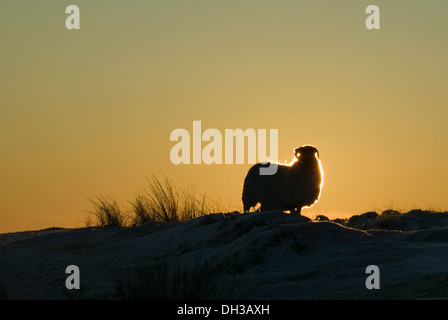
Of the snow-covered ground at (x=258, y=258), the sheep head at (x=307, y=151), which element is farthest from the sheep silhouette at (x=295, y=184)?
the snow-covered ground at (x=258, y=258)

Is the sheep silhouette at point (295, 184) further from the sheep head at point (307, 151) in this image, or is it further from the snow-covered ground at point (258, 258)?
the snow-covered ground at point (258, 258)

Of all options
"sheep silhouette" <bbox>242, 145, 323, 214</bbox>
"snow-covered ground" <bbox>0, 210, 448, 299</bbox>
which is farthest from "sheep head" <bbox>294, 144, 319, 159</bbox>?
"snow-covered ground" <bbox>0, 210, 448, 299</bbox>

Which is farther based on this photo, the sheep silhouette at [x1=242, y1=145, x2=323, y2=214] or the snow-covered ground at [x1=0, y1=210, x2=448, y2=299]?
the sheep silhouette at [x1=242, y1=145, x2=323, y2=214]

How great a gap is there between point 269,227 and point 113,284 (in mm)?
2610

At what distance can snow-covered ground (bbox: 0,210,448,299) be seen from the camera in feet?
22.2

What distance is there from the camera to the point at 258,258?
26.9 ft

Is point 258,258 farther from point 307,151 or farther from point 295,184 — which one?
point 307,151

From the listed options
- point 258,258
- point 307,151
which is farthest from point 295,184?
point 258,258

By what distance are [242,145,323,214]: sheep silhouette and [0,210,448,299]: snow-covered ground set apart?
13.6ft

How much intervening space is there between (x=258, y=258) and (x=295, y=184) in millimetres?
7150

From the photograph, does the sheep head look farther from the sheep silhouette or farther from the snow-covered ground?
the snow-covered ground

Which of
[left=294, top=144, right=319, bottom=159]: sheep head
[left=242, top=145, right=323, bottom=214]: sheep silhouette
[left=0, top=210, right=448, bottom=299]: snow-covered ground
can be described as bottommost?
[left=0, top=210, right=448, bottom=299]: snow-covered ground

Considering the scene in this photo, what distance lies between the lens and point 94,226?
14359mm
